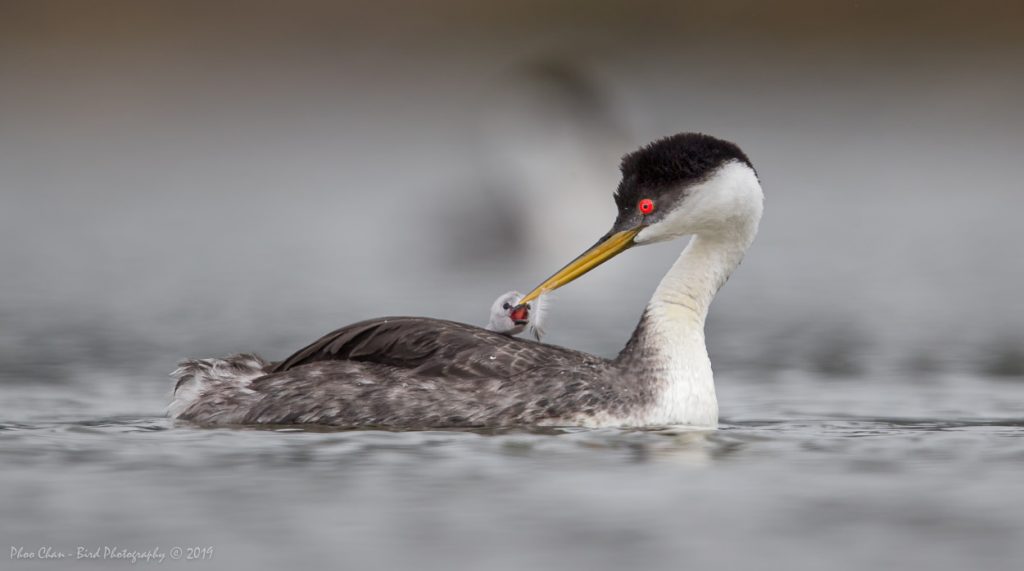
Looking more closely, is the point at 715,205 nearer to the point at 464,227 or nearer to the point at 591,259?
the point at 591,259

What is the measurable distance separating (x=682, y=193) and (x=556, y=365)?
1.00 m

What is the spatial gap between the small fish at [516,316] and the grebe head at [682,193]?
0.54m

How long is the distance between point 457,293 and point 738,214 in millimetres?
7186

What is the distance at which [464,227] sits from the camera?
22.1 meters

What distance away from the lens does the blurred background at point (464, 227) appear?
858cm

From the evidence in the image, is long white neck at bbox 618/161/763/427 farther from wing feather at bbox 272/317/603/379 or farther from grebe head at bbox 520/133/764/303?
wing feather at bbox 272/317/603/379

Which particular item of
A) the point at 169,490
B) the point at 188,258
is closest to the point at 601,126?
the point at 188,258

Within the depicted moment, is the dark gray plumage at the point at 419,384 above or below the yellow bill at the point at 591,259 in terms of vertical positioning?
below

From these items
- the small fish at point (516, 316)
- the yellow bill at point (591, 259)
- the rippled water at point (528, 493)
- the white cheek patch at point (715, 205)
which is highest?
the white cheek patch at point (715, 205)

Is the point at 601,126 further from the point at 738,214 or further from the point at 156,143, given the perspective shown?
the point at 738,214

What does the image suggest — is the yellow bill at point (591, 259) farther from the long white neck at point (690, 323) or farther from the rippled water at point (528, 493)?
the rippled water at point (528, 493)

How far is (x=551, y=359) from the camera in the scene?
1005cm

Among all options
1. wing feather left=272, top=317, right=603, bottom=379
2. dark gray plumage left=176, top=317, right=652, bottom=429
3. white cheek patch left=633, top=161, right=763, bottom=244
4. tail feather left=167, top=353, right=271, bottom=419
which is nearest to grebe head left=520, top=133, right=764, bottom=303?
white cheek patch left=633, top=161, right=763, bottom=244

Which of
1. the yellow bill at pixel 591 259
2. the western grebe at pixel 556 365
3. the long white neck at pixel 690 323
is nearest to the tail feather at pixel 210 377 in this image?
the western grebe at pixel 556 365
